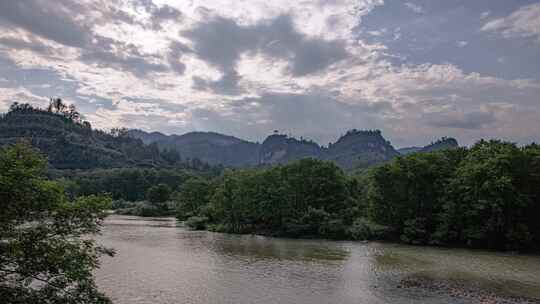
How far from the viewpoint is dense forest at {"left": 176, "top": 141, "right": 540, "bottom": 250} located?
56.5m

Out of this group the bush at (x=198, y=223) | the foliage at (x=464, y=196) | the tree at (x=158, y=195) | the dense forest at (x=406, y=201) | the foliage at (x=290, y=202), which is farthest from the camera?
the tree at (x=158, y=195)

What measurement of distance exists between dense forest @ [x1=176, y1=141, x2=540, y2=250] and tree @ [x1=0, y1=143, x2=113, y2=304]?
5221 centimetres

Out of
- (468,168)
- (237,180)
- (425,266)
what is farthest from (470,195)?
(237,180)

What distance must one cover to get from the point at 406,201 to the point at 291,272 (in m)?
35.0

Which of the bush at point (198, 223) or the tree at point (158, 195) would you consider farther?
the tree at point (158, 195)

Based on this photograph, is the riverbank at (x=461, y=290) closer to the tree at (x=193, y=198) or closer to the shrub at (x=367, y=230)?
the shrub at (x=367, y=230)

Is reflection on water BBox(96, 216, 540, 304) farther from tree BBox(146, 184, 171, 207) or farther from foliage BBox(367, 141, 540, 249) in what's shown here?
tree BBox(146, 184, 171, 207)

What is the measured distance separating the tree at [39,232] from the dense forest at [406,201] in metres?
52.2

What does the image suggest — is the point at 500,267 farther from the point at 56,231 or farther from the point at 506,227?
the point at 56,231

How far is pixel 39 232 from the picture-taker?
14320 mm

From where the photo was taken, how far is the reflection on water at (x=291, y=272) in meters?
29.0

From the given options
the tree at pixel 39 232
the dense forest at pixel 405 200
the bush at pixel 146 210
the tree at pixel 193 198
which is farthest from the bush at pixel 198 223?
the tree at pixel 39 232

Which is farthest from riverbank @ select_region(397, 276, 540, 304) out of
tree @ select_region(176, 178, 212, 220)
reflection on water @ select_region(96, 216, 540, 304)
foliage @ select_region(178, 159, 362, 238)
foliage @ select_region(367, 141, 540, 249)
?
tree @ select_region(176, 178, 212, 220)

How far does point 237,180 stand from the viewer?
279 ft
